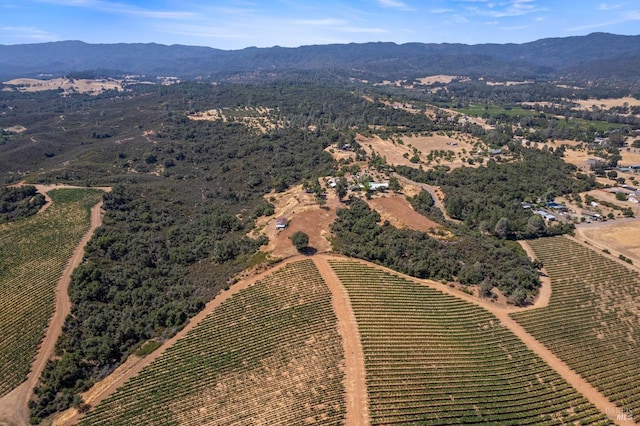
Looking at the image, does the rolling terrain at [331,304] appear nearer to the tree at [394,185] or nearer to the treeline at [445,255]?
the treeline at [445,255]

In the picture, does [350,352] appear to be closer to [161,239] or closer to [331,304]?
[331,304]

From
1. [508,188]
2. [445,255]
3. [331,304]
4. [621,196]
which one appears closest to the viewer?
[331,304]

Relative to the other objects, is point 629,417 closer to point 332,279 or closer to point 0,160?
point 332,279

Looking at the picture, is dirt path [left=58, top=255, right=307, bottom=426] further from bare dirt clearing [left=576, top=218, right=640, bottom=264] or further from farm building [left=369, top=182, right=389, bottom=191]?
bare dirt clearing [left=576, top=218, right=640, bottom=264]

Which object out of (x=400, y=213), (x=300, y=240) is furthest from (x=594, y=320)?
(x=300, y=240)

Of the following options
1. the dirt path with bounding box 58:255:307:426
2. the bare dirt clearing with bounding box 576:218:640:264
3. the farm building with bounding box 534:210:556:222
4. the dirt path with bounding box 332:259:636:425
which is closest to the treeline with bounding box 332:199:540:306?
the dirt path with bounding box 332:259:636:425

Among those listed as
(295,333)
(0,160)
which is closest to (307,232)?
(295,333)
